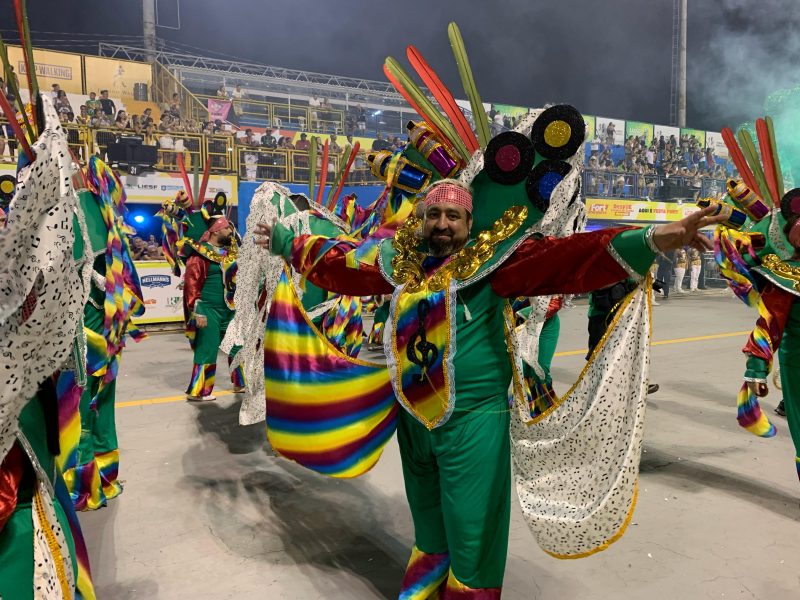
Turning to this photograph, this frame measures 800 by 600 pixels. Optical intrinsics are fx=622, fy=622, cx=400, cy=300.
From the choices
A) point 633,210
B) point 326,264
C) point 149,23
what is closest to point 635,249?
point 326,264

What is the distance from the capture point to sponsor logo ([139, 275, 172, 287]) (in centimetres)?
1080

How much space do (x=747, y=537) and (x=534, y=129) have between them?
2.55 metres

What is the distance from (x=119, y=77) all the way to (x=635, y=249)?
12.9m

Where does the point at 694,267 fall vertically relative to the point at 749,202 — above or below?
below

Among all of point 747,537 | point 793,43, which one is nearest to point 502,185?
point 747,537

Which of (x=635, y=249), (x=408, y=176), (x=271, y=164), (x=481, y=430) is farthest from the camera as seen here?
(x=271, y=164)

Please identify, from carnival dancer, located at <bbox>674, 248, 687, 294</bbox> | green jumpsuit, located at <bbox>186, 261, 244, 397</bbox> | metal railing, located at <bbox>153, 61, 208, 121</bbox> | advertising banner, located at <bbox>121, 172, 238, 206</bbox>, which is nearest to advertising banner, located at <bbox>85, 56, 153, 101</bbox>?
metal railing, located at <bbox>153, 61, 208, 121</bbox>

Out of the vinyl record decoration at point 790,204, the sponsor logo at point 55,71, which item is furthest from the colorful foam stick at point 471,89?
the sponsor logo at point 55,71

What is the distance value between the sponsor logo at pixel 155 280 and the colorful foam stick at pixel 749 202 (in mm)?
9345

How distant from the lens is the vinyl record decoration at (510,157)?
235 cm

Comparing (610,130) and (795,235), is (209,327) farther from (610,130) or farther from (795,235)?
(610,130)

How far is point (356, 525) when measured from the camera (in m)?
3.55

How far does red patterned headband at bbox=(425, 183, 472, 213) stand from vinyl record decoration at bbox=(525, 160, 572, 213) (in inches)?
9.9

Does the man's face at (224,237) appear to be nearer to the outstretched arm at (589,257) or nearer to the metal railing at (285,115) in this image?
the outstretched arm at (589,257)
